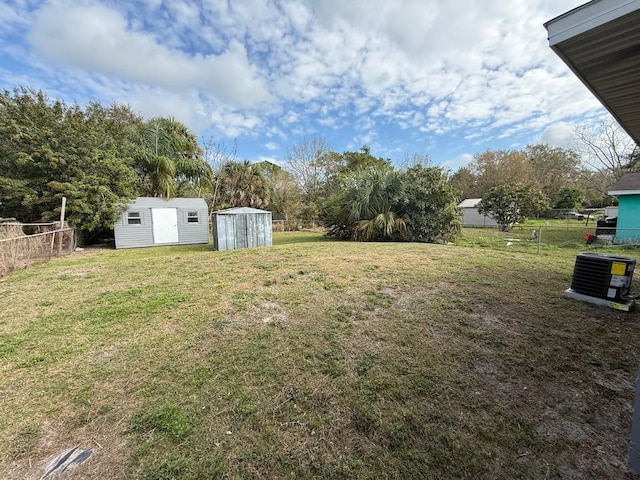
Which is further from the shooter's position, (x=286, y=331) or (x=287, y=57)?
(x=287, y=57)

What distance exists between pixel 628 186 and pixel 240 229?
14055 mm

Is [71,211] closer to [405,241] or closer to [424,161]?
[405,241]

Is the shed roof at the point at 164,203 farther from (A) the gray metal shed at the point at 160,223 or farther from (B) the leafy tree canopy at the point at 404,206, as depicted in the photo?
(B) the leafy tree canopy at the point at 404,206

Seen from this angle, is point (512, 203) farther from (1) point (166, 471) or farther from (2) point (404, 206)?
(1) point (166, 471)

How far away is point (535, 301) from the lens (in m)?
3.43

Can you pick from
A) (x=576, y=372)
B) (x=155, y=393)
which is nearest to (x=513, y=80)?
(x=576, y=372)

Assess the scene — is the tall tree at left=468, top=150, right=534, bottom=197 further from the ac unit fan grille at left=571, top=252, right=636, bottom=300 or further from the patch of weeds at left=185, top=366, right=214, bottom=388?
the patch of weeds at left=185, top=366, right=214, bottom=388

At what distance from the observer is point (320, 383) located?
203cm

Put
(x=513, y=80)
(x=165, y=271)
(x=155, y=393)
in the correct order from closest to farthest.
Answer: (x=155, y=393) → (x=165, y=271) → (x=513, y=80)

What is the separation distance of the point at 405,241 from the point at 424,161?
860 centimetres

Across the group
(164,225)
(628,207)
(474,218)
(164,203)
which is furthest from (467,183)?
(164,225)

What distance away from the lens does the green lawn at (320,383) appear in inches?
56.2

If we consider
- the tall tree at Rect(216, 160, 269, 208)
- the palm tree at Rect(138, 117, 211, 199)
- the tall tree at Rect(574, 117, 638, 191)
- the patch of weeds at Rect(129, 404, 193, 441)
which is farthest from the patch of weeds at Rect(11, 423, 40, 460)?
the tall tree at Rect(574, 117, 638, 191)

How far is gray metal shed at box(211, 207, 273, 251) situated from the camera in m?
8.80
